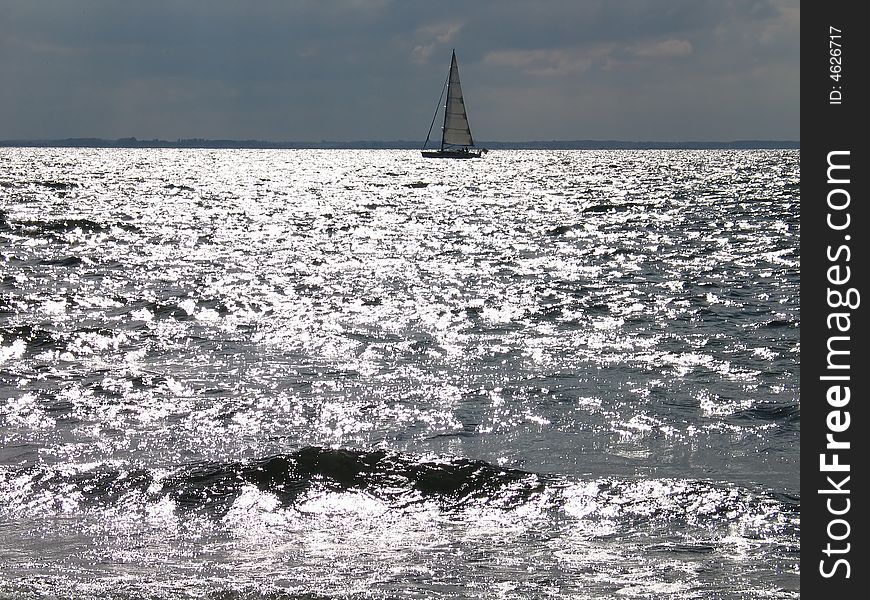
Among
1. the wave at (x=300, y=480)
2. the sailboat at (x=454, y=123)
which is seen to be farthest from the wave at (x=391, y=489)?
the sailboat at (x=454, y=123)

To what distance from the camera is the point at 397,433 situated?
1345 cm

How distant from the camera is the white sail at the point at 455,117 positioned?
516 feet

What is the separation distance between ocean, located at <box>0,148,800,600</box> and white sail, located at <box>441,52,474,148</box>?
128962 mm

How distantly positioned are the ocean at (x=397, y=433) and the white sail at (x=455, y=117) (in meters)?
129

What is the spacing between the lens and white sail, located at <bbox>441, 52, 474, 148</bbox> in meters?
157

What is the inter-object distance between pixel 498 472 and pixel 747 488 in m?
2.96

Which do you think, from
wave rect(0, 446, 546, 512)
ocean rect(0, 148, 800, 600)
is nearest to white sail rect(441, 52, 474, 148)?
ocean rect(0, 148, 800, 600)
